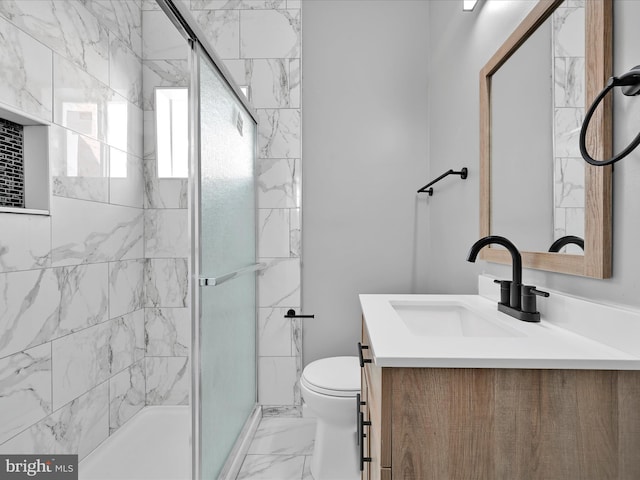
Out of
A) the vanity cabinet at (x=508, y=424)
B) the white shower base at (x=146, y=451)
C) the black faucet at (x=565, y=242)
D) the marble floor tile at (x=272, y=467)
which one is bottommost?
the white shower base at (x=146, y=451)

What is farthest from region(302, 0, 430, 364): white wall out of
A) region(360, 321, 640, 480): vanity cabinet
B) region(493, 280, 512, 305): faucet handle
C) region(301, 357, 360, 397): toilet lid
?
region(360, 321, 640, 480): vanity cabinet

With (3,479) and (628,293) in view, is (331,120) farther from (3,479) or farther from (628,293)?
(3,479)

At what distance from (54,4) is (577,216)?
2157 millimetres

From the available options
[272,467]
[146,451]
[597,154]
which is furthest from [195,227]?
[146,451]

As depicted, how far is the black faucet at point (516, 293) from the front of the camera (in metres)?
0.93

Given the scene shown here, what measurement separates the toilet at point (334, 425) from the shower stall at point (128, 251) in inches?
15.1

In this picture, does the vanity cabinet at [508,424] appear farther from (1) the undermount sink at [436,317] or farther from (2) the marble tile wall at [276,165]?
(2) the marble tile wall at [276,165]

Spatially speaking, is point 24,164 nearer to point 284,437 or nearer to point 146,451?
point 146,451

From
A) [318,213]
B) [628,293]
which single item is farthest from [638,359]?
[318,213]

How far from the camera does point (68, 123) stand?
64.8 inches

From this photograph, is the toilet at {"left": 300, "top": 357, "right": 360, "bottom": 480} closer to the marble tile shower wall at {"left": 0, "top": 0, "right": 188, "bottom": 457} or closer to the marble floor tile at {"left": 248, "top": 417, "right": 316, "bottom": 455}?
the marble floor tile at {"left": 248, "top": 417, "right": 316, "bottom": 455}

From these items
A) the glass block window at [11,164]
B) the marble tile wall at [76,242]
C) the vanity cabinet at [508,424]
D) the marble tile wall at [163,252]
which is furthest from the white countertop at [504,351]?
the marble tile wall at [163,252]

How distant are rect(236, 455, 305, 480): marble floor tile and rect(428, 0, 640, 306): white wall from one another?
3.71 feet

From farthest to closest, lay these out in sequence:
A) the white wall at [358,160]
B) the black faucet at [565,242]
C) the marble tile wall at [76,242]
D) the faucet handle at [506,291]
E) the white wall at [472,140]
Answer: the white wall at [358,160], the marble tile wall at [76,242], the faucet handle at [506,291], the black faucet at [565,242], the white wall at [472,140]
